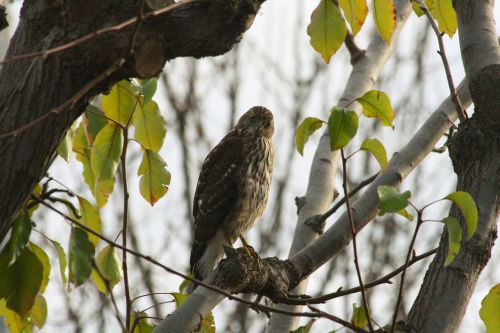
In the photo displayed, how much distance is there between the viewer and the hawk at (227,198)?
17.0ft

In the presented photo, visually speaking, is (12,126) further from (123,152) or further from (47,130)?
(123,152)

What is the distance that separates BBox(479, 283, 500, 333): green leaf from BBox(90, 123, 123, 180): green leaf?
1.38m

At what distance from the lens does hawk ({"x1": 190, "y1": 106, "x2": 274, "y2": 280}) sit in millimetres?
5188

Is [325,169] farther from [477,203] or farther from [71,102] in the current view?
[71,102]

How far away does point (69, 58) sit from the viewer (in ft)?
7.48

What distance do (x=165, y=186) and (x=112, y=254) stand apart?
0.38 m

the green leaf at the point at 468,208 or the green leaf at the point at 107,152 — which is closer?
the green leaf at the point at 468,208

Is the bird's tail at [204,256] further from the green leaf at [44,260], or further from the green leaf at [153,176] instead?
the green leaf at [44,260]

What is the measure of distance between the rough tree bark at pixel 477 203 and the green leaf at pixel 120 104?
1.20 m

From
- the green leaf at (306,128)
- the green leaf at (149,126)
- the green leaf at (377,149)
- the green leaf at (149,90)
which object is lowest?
the green leaf at (377,149)

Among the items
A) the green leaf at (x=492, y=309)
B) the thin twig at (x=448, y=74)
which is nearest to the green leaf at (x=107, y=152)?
the thin twig at (x=448, y=74)

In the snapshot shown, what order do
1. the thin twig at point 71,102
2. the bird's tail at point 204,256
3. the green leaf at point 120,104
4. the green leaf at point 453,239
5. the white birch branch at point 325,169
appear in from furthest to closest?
the bird's tail at point 204,256 < the white birch branch at point 325,169 < the green leaf at point 120,104 < the green leaf at point 453,239 < the thin twig at point 71,102

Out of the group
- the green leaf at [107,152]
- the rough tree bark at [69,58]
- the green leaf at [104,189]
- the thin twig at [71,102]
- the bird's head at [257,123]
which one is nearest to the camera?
the thin twig at [71,102]

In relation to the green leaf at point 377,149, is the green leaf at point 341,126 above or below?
below
